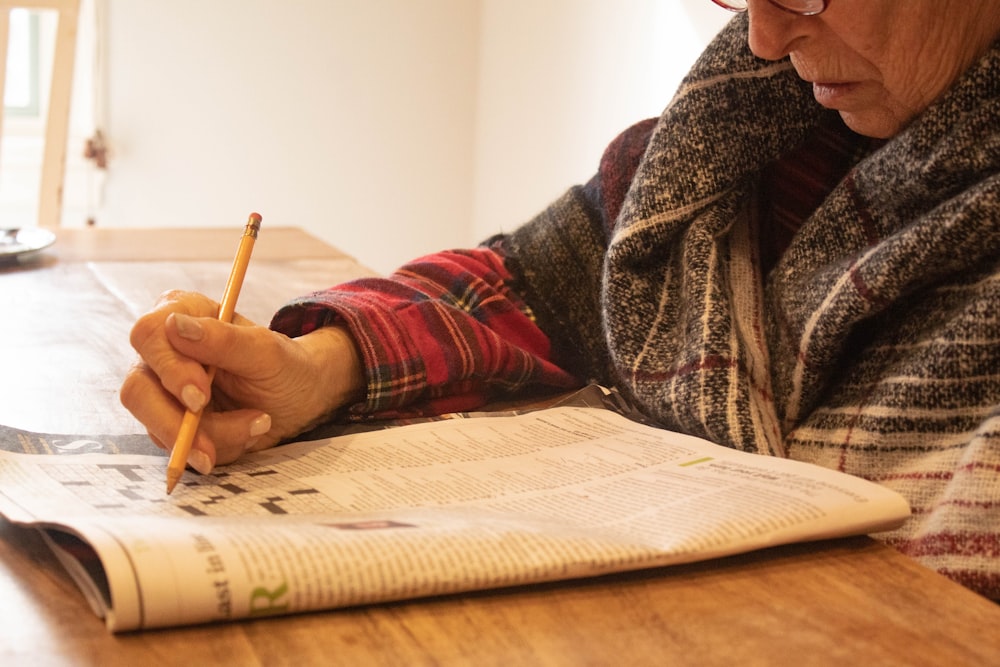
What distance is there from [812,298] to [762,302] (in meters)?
0.07

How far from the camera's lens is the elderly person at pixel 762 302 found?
71 cm

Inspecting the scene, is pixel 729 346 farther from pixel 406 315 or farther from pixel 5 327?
pixel 5 327

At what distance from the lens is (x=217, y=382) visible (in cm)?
76

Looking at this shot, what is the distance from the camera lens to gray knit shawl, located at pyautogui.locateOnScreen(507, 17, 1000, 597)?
71 centimetres

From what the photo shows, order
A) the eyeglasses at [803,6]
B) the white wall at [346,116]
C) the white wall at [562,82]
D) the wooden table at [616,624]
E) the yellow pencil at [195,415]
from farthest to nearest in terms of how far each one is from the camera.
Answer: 1. the white wall at [346,116]
2. the white wall at [562,82]
3. the eyeglasses at [803,6]
4. the yellow pencil at [195,415]
5. the wooden table at [616,624]

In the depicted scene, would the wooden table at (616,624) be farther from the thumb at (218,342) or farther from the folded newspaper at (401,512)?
the thumb at (218,342)

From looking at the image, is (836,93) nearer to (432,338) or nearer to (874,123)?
(874,123)

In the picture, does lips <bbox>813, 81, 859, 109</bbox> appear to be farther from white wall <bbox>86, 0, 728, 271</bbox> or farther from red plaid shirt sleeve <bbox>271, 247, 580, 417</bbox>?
white wall <bbox>86, 0, 728, 271</bbox>

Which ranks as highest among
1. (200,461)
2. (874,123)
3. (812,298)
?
(874,123)

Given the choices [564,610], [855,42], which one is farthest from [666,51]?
[564,610]

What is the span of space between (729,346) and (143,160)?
222 centimetres

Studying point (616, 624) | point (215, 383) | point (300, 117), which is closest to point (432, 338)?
point (215, 383)

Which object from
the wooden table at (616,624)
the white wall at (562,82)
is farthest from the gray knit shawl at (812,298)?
the white wall at (562,82)

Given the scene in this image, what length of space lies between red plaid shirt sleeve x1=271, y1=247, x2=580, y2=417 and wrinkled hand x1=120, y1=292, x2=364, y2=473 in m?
0.06
